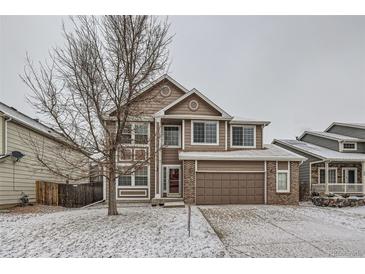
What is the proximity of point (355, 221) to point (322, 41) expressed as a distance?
5.10 m

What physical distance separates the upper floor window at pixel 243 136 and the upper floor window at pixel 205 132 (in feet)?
3.06

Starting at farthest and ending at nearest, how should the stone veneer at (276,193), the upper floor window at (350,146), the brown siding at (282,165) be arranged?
the upper floor window at (350,146) → the brown siding at (282,165) → the stone veneer at (276,193)

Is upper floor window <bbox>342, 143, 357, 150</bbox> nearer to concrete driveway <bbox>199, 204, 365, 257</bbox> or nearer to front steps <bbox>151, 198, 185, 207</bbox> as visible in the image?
concrete driveway <bbox>199, 204, 365, 257</bbox>

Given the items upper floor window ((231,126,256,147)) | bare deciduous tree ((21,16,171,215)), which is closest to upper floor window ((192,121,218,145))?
upper floor window ((231,126,256,147))

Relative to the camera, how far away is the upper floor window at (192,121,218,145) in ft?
37.8

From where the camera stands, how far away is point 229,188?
34.8 ft

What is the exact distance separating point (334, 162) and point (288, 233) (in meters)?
10.0

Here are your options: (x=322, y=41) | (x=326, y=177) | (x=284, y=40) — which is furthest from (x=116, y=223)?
(x=326, y=177)

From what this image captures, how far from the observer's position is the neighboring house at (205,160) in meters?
10.5

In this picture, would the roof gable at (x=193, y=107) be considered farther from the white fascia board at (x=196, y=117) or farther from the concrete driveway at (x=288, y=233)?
the concrete driveway at (x=288, y=233)

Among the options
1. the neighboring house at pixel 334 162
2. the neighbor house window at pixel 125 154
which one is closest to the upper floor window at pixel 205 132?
the neighbor house window at pixel 125 154

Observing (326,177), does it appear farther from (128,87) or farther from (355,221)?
(128,87)

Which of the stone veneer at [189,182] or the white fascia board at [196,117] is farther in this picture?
the white fascia board at [196,117]
